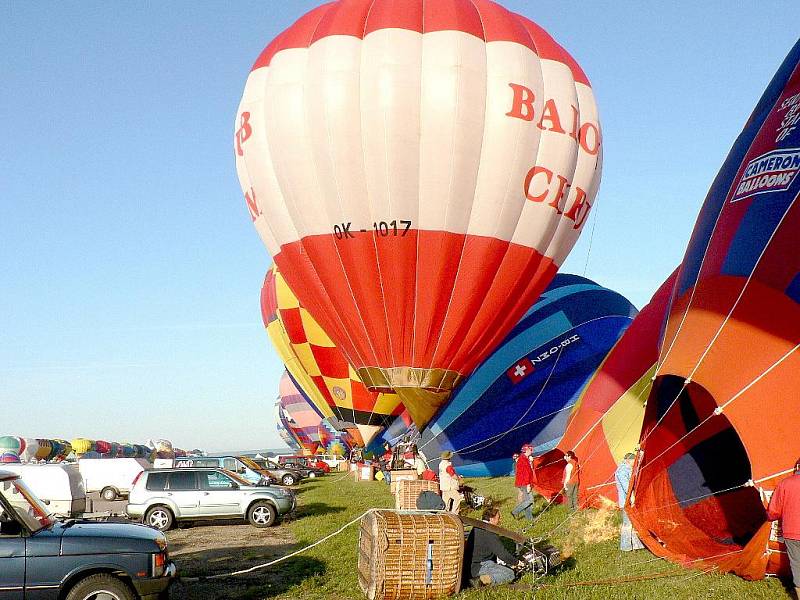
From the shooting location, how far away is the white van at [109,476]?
27.8 m

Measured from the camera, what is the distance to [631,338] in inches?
655

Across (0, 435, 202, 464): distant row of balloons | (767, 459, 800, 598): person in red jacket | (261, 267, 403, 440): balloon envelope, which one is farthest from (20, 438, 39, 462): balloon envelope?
(767, 459, 800, 598): person in red jacket

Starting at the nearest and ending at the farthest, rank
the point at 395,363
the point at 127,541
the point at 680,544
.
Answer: the point at 127,541 < the point at 680,544 < the point at 395,363

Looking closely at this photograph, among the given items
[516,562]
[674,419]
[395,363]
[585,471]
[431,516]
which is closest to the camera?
[431,516]

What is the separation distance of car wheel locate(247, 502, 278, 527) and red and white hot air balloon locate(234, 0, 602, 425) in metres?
3.71

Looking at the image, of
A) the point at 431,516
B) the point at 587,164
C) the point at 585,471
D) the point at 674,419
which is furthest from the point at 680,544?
the point at 587,164

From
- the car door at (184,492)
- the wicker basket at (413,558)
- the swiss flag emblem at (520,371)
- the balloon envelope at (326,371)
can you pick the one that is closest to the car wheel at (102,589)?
the wicker basket at (413,558)

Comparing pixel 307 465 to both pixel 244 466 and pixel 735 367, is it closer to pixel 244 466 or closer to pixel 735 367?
pixel 244 466

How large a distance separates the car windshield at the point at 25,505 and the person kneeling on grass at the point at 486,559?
470 cm

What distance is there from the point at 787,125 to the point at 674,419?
14.3 feet

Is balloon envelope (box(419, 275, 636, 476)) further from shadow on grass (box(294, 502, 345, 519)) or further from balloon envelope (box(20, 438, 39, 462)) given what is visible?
balloon envelope (box(20, 438, 39, 462))

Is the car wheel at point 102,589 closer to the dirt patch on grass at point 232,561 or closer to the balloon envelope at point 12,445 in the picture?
the dirt patch on grass at point 232,561

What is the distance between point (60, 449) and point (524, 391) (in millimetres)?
73518

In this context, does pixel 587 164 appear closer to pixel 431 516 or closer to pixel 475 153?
pixel 475 153
